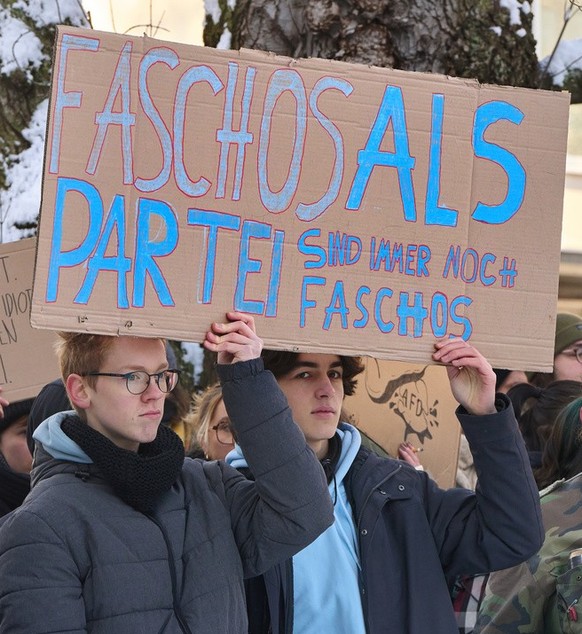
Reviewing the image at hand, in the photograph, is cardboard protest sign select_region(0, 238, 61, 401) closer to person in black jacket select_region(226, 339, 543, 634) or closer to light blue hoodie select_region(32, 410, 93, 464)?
person in black jacket select_region(226, 339, 543, 634)

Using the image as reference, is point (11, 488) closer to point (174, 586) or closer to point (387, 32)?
point (174, 586)

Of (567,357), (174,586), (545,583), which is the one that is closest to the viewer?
(174,586)

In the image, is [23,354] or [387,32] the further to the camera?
[387,32]

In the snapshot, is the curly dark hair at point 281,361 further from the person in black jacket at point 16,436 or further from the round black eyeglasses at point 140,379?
the person in black jacket at point 16,436

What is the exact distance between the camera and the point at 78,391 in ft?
9.15

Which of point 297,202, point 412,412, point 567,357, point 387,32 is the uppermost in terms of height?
point 387,32

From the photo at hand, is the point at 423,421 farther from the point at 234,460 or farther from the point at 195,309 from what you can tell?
the point at 195,309

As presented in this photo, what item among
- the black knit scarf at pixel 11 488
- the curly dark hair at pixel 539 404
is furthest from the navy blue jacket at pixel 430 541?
the curly dark hair at pixel 539 404

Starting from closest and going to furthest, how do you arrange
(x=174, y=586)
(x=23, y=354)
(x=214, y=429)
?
1. (x=174, y=586)
2. (x=23, y=354)
3. (x=214, y=429)

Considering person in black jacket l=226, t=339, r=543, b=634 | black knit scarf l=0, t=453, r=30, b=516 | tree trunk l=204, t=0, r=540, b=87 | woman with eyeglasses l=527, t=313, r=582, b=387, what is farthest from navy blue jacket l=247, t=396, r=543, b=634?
tree trunk l=204, t=0, r=540, b=87

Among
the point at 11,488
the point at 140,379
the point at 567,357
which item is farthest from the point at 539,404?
the point at 140,379

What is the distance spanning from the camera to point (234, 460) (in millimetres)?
3168

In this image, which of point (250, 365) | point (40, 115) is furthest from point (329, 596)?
point (40, 115)

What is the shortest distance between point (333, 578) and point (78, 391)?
0.75 m
